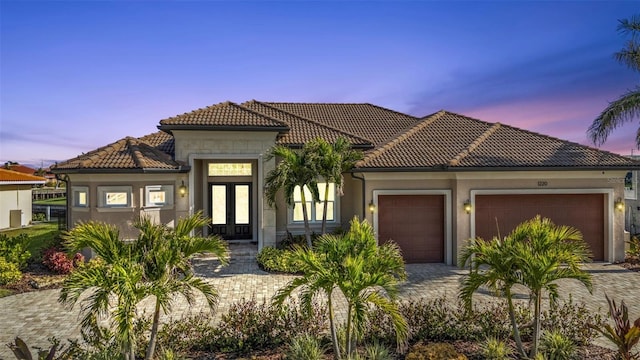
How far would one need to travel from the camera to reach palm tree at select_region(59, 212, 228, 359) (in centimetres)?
437

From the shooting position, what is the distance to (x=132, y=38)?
12.9 m

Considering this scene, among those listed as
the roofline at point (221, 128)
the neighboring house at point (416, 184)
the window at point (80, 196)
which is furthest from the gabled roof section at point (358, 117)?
the window at point (80, 196)

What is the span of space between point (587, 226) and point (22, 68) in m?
23.5

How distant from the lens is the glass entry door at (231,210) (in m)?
15.4

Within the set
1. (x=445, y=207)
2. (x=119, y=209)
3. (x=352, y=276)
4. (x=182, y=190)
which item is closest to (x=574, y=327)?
(x=352, y=276)

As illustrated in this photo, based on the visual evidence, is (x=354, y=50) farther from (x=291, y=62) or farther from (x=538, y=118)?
(x=538, y=118)

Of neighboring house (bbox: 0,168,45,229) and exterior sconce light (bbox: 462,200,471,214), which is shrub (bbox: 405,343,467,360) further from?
neighboring house (bbox: 0,168,45,229)

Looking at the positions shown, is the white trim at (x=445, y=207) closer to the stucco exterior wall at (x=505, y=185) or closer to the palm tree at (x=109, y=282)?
the stucco exterior wall at (x=505, y=185)

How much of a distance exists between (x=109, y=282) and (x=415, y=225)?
425 inches

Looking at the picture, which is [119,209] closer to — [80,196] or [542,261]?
[80,196]

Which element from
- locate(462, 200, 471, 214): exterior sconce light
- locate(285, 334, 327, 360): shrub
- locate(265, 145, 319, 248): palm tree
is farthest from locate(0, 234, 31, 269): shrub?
locate(462, 200, 471, 214): exterior sconce light

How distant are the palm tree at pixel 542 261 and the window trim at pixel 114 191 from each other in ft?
41.4

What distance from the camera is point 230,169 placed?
609 inches

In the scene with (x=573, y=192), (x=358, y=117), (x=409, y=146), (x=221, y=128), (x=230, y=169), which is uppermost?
(x=358, y=117)
